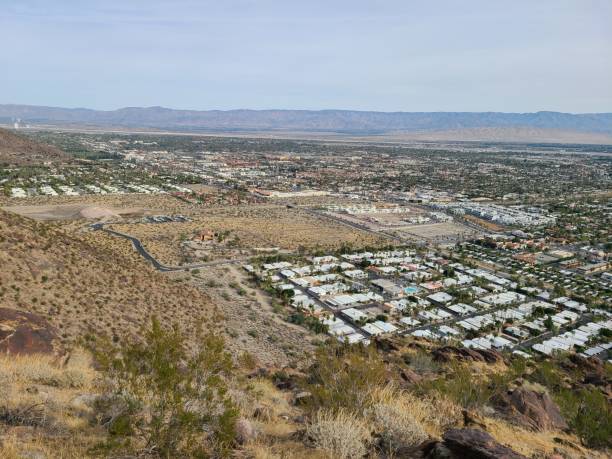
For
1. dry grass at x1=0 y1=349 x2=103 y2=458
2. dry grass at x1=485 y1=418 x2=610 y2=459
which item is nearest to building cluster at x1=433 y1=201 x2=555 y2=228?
dry grass at x1=485 y1=418 x2=610 y2=459

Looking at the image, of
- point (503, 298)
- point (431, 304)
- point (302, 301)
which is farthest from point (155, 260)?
point (503, 298)

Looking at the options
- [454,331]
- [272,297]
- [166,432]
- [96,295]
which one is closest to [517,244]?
[454,331]

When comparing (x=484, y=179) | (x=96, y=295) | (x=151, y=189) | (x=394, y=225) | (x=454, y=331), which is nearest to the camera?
(x=96, y=295)

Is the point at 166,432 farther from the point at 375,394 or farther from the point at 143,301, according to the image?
the point at 143,301

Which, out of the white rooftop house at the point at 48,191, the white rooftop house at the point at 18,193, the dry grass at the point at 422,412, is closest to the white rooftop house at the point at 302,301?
the dry grass at the point at 422,412

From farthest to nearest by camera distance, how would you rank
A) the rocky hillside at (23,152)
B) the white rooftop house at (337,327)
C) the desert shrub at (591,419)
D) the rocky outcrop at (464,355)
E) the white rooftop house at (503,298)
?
the rocky hillside at (23,152)
the white rooftop house at (503,298)
the white rooftop house at (337,327)
the rocky outcrop at (464,355)
the desert shrub at (591,419)

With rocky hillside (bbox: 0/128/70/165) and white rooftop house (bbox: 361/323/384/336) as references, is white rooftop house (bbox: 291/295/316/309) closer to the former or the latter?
white rooftop house (bbox: 361/323/384/336)

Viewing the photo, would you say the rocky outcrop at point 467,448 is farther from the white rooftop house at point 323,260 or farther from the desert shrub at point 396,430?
the white rooftop house at point 323,260
